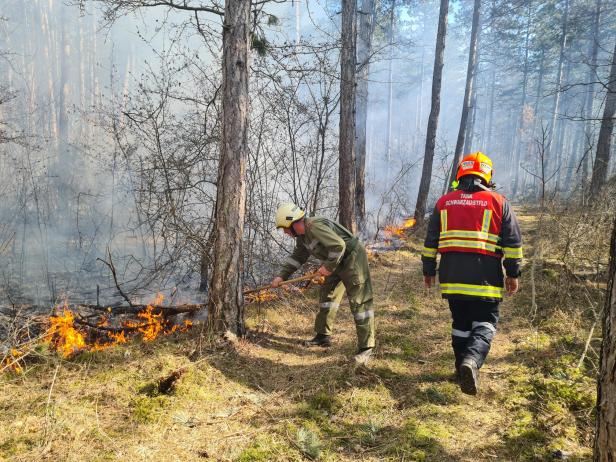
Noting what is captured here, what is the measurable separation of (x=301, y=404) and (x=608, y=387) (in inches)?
94.6

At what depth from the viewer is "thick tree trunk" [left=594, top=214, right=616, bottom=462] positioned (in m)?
1.73

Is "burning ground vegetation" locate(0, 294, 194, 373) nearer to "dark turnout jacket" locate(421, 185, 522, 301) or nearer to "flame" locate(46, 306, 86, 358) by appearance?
"flame" locate(46, 306, 86, 358)

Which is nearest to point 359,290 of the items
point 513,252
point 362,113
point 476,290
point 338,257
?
point 338,257

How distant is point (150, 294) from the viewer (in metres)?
7.86

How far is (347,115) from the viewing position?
8102mm

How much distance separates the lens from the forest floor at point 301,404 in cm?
271

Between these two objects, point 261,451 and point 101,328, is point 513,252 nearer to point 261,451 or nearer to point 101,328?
point 261,451

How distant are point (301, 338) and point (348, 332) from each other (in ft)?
2.28

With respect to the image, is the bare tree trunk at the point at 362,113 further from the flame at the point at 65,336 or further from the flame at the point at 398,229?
the flame at the point at 65,336

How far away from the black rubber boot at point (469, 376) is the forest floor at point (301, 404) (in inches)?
9.5

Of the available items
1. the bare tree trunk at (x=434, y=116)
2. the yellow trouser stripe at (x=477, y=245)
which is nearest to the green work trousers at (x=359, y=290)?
the yellow trouser stripe at (x=477, y=245)

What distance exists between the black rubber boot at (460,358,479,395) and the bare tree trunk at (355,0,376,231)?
6664 mm

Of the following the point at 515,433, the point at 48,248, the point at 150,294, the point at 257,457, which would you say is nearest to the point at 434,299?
the point at 515,433

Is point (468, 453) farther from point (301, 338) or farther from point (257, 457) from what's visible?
point (301, 338)
